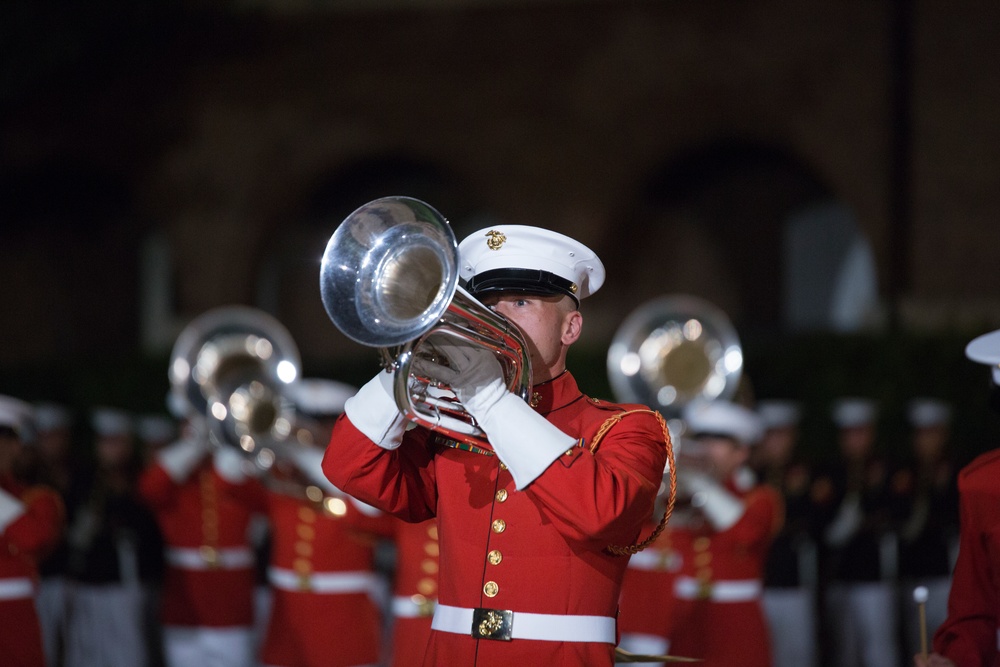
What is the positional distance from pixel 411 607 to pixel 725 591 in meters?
1.75

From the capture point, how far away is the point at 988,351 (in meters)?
3.35

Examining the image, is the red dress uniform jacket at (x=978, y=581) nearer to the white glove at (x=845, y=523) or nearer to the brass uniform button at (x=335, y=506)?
the brass uniform button at (x=335, y=506)

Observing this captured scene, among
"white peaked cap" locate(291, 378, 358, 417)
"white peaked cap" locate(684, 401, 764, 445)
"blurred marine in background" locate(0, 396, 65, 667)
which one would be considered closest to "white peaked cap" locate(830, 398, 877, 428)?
"white peaked cap" locate(684, 401, 764, 445)

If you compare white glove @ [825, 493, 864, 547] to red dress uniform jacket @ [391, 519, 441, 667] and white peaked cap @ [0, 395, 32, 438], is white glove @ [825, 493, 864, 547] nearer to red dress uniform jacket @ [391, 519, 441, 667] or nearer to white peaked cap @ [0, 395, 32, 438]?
red dress uniform jacket @ [391, 519, 441, 667]

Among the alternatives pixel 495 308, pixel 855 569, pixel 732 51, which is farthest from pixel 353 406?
pixel 732 51

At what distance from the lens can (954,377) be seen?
9.81 meters

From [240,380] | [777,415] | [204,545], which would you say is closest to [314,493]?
[240,380]

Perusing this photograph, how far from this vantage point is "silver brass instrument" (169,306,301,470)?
6.48 meters

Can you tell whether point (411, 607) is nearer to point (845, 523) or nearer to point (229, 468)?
point (229, 468)

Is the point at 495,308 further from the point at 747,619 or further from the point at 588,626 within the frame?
the point at 747,619

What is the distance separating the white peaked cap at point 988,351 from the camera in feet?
10.9

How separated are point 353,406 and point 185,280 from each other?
13112mm

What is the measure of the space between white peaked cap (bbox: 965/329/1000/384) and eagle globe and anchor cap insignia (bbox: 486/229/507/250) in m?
1.30

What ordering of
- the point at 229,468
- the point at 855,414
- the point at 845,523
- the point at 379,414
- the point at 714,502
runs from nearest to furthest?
1. the point at 379,414
2. the point at 714,502
3. the point at 229,468
4. the point at 845,523
5. the point at 855,414
